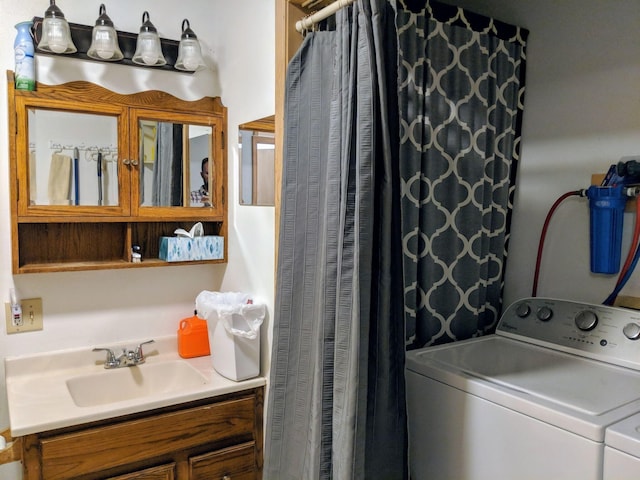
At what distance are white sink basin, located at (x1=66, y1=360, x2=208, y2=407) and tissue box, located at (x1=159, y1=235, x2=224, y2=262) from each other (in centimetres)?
45

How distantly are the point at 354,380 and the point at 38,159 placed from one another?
57.2 inches

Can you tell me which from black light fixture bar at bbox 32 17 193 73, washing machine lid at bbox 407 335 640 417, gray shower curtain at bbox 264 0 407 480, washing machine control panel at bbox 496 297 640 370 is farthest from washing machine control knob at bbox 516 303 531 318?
black light fixture bar at bbox 32 17 193 73

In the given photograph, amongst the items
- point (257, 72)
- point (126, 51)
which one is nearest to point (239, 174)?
point (257, 72)

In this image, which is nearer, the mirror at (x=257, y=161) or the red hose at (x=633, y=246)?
the red hose at (x=633, y=246)

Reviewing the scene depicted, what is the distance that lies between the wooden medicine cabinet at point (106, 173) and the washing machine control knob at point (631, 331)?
157 cm

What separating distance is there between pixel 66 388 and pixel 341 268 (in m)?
1.22

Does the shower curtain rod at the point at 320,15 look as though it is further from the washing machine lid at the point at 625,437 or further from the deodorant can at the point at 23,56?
the washing machine lid at the point at 625,437

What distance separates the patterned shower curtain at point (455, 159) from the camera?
5.33 feet

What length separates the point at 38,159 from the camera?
6.11ft

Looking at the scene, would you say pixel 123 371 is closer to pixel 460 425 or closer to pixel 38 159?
pixel 38 159

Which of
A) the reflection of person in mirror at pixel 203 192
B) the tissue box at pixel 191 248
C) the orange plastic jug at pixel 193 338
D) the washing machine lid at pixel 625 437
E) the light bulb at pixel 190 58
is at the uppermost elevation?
the light bulb at pixel 190 58

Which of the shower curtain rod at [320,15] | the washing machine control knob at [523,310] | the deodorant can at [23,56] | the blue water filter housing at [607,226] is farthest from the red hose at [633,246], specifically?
the deodorant can at [23,56]

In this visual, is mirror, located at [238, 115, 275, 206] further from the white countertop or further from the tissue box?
the white countertop

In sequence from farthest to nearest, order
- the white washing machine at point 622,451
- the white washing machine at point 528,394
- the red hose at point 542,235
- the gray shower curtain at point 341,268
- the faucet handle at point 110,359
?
1. the faucet handle at point 110,359
2. the red hose at point 542,235
3. the gray shower curtain at point 341,268
4. the white washing machine at point 528,394
5. the white washing machine at point 622,451
